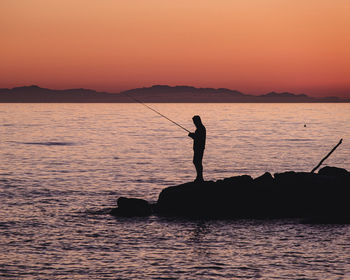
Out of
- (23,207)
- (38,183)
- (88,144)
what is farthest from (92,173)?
(88,144)

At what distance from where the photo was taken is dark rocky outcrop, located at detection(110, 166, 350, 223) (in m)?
17.6

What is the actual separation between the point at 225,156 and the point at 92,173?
12625mm

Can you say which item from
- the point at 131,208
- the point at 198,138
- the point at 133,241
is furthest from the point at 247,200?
the point at 133,241

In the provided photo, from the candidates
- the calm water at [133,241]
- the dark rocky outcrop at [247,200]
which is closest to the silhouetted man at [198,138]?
the dark rocky outcrop at [247,200]

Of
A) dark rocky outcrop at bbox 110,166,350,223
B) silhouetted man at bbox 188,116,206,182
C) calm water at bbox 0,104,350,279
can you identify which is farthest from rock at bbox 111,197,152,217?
silhouetted man at bbox 188,116,206,182

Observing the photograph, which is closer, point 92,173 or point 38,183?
point 38,183

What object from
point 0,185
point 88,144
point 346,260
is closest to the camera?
point 346,260

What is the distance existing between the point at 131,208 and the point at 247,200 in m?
3.71

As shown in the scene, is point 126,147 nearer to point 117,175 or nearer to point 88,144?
point 88,144

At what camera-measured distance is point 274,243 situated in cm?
1374

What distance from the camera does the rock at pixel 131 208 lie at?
17.5m

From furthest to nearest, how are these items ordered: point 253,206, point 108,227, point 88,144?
point 88,144 → point 253,206 → point 108,227

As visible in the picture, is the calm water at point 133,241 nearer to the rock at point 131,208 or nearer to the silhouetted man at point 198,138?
the rock at point 131,208

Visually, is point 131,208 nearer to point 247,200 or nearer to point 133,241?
point 133,241
